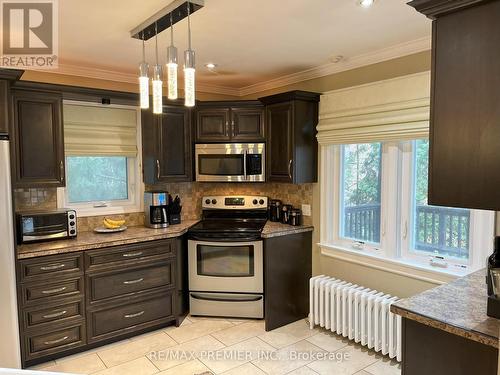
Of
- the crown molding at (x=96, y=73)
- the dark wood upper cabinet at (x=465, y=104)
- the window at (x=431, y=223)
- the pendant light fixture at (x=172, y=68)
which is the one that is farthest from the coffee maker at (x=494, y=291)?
the crown molding at (x=96, y=73)

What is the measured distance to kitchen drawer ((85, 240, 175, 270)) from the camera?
9.61 ft

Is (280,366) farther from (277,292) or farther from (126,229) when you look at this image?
(126,229)

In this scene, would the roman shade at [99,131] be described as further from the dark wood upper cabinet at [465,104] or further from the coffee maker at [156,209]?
the dark wood upper cabinet at [465,104]

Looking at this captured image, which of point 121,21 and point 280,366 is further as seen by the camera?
point 280,366

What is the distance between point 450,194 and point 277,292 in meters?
2.28

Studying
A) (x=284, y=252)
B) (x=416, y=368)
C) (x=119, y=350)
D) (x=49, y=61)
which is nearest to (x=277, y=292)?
(x=284, y=252)

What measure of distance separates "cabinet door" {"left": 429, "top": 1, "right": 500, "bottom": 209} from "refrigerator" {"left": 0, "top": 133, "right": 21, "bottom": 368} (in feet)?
8.35

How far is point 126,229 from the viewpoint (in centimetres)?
347

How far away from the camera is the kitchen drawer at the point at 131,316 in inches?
117

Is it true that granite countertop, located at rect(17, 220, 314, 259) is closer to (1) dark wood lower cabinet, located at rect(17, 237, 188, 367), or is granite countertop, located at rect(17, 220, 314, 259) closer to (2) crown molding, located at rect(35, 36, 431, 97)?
(1) dark wood lower cabinet, located at rect(17, 237, 188, 367)

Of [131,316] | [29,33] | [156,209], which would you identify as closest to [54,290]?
[131,316]

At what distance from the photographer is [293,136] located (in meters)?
3.43

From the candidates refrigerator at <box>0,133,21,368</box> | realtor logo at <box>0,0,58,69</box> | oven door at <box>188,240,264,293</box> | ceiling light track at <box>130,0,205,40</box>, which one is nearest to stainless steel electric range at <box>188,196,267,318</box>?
oven door at <box>188,240,264,293</box>

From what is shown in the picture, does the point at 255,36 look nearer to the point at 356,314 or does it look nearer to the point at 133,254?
the point at 133,254
